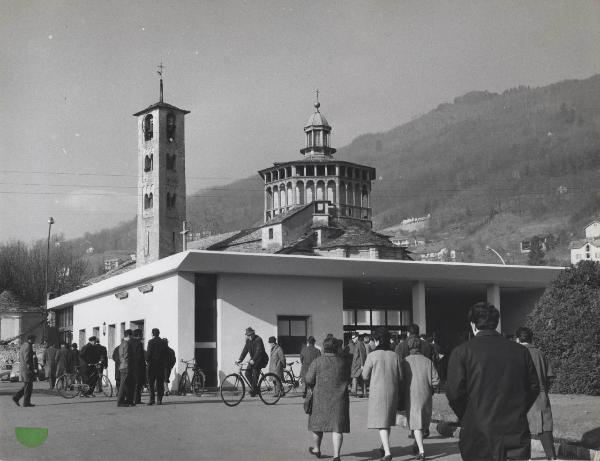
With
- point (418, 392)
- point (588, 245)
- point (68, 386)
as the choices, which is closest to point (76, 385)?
point (68, 386)

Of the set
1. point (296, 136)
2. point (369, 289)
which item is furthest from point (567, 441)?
point (296, 136)

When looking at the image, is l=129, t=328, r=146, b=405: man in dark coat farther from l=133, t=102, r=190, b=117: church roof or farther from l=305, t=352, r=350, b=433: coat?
l=133, t=102, r=190, b=117: church roof

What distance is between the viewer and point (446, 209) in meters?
170

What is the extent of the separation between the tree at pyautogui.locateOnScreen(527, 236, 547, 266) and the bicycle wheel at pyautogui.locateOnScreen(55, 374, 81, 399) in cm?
9907

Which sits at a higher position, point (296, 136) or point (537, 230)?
point (296, 136)

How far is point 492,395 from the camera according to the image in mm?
6152

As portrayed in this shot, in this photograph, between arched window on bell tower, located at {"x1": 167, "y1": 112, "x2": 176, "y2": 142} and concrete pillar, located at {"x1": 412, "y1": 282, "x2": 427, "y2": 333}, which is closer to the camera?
concrete pillar, located at {"x1": 412, "y1": 282, "x2": 427, "y2": 333}

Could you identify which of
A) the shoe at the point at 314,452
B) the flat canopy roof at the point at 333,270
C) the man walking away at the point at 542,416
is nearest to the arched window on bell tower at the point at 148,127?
the flat canopy roof at the point at 333,270

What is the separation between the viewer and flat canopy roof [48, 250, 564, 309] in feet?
73.5

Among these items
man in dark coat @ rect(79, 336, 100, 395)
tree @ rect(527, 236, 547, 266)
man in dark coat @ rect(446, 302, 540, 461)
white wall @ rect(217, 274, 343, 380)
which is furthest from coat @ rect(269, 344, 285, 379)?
tree @ rect(527, 236, 547, 266)

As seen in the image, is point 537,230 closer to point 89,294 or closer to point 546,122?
point 546,122

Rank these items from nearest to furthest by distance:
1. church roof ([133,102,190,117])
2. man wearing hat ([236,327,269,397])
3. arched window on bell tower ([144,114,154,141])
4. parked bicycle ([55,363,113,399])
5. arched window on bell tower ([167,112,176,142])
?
man wearing hat ([236,327,269,397])
parked bicycle ([55,363,113,399])
church roof ([133,102,190,117])
arched window on bell tower ([167,112,176,142])
arched window on bell tower ([144,114,154,141])

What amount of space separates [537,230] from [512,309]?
10960cm

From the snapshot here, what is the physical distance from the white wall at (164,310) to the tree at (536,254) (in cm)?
9252
